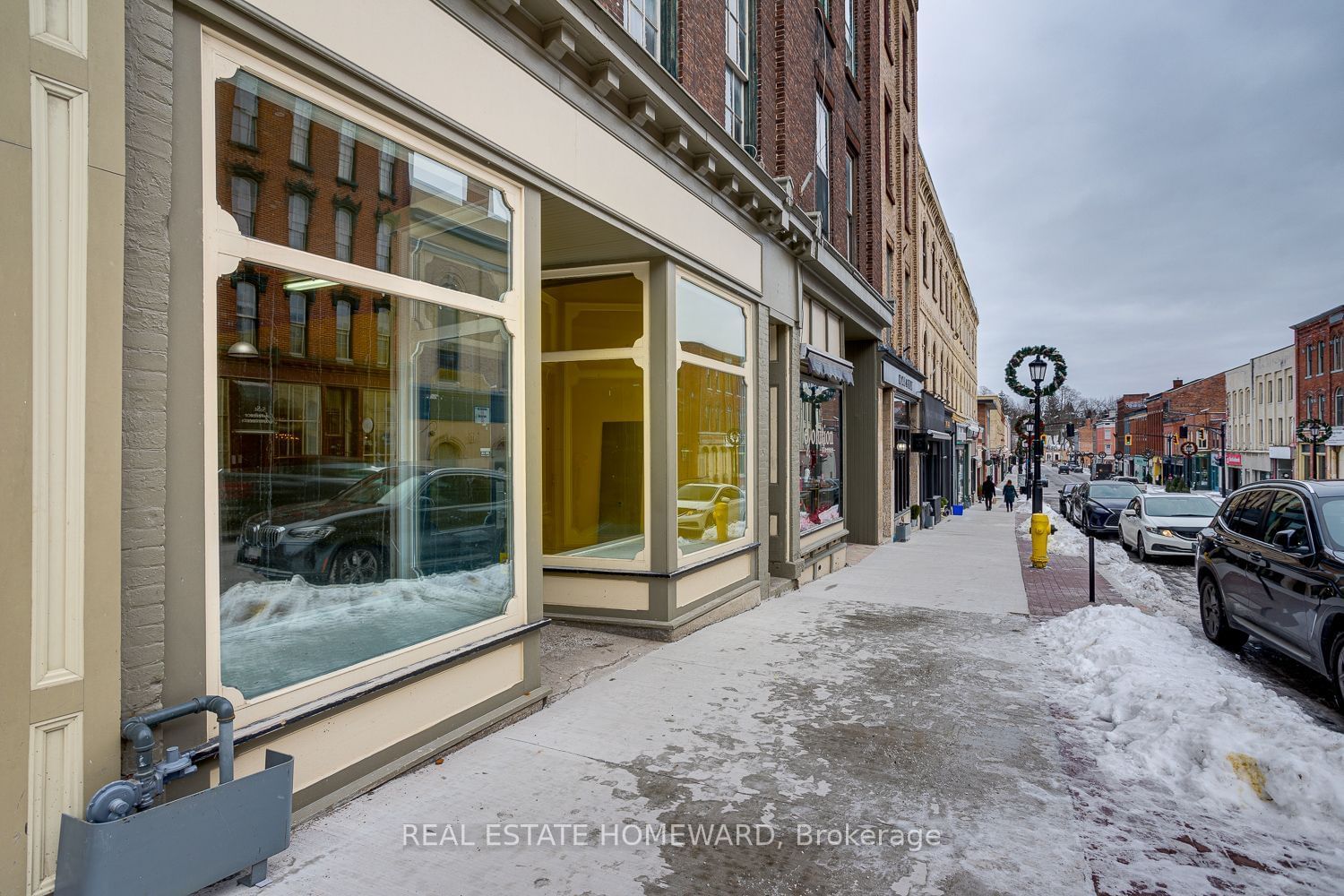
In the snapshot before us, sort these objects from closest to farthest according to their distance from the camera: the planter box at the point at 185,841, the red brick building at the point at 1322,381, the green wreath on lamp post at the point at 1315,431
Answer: the planter box at the point at 185,841
the green wreath on lamp post at the point at 1315,431
the red brick building at the point at 1322,381

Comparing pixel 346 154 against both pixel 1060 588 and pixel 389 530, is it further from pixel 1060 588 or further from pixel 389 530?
pixel 1060 588

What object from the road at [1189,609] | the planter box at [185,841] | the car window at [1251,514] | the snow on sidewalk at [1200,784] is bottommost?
the road at [1189,609]

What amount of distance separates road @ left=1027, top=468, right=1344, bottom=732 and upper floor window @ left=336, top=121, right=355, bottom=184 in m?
7.44

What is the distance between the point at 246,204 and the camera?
3.54 m

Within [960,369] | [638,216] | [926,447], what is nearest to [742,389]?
[638,216]

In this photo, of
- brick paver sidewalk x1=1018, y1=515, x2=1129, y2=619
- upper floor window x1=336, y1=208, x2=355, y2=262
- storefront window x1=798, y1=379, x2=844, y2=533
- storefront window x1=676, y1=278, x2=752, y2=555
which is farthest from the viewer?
storefront window x1=798, y1=379, x2=844, y2=533

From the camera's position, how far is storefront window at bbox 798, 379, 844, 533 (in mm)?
12398

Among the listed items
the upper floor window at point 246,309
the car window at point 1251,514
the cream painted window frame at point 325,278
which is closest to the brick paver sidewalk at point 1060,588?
the car window at point 1251,514

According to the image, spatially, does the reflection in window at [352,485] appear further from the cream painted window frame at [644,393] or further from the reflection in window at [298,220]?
the cream painted window frame at [644,393]

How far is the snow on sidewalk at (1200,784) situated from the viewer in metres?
3.40

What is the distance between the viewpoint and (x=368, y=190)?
14.2 feet

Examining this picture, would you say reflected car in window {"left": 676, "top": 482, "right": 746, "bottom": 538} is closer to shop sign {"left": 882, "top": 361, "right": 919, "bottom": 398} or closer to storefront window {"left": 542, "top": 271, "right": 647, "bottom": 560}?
storefront window {"left": 542, "top": 271, "right": 647, "bottom": 560}

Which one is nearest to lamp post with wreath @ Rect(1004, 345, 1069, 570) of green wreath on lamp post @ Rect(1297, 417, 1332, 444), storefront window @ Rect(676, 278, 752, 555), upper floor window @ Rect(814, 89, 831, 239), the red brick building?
upper floor window @ Rect(814, 89, 831, 239)

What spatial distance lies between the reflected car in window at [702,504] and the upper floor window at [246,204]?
4902 millimetres
